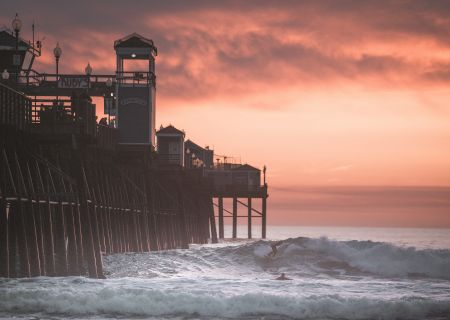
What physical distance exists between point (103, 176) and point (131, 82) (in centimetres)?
675

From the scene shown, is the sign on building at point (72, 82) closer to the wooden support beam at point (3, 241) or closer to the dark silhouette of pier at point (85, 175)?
the dark silhouette of pier at point (85, 175)

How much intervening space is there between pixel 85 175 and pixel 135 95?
38.2 ft

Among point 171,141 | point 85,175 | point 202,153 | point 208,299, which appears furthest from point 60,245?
point 202,153

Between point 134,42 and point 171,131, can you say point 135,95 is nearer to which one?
point 134,42

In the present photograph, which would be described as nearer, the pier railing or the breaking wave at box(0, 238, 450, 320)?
the breaking wave at box(0, 238, 450, 320)

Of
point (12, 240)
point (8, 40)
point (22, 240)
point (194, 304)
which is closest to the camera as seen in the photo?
point (194, 304)

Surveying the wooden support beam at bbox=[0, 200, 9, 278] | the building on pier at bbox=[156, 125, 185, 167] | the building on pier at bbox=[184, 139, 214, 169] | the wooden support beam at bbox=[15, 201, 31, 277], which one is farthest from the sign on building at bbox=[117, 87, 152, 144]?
the building on pier at bbox=[184, 139, 214, 169]

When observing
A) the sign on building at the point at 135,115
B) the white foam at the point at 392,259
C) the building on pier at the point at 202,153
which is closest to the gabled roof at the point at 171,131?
the sign on building at the point at 135,115

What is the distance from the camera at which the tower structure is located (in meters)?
40.1

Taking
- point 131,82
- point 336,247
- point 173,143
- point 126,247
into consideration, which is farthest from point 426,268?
point 173,143

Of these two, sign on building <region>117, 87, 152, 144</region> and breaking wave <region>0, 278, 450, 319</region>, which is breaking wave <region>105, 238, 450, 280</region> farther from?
breaking wave <region>0, 278, 450, 319</region>

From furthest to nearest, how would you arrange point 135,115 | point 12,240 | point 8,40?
point 8,40, point 135,115, point 12,240

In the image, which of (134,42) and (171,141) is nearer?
(134,42)

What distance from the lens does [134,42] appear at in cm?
4169
